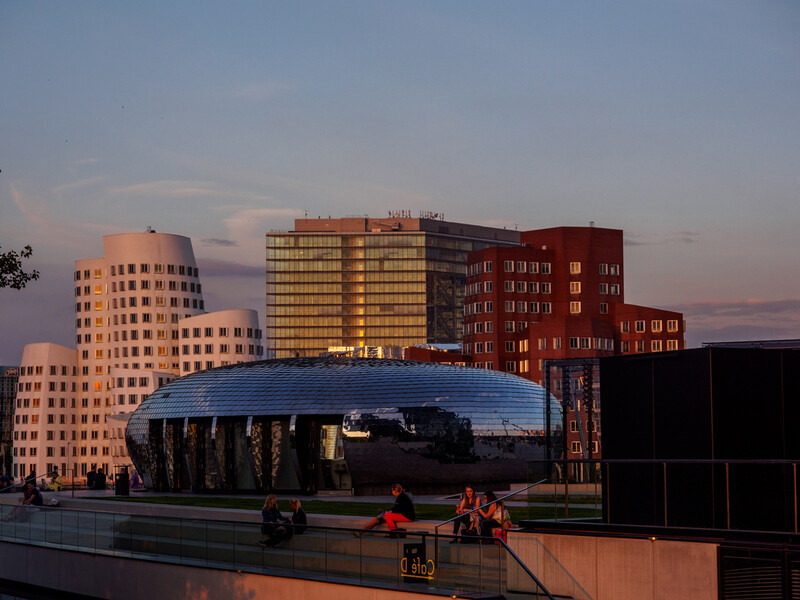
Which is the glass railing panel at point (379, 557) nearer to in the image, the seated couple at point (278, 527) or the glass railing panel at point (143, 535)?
the seated couple at point (278, 527)

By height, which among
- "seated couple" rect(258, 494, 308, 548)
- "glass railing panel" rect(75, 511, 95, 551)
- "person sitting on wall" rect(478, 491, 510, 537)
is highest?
"person sitting on wall" rect(478, 491, 510, 537)

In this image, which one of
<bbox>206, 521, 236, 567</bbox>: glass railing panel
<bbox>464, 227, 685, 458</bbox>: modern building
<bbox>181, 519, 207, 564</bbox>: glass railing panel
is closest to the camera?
<bbox>206, 521, 236, 567</bbox>: glass railing panel

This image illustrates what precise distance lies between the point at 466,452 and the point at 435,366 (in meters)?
6.07

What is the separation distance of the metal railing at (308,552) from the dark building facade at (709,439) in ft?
9.65

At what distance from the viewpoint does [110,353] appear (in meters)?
190

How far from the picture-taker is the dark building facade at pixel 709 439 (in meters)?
20.1

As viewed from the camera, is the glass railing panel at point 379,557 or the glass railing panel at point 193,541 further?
the glass railing panel at point 193,541

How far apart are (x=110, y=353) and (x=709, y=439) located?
578 ft

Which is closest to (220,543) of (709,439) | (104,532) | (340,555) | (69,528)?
(340,555)

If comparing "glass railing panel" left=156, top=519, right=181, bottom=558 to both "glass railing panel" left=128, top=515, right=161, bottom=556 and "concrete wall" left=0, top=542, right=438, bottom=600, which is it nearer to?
"glass railing panel" left=128, top=515, right=161, bottom=556

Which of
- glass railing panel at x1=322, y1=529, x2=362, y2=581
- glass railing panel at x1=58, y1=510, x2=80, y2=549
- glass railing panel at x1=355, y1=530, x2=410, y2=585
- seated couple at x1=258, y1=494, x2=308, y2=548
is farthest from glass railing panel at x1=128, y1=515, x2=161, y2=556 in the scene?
glass railing panel at x1=355, y1=530, x2=410, y2=585

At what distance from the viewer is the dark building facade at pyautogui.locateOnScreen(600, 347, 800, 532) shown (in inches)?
793

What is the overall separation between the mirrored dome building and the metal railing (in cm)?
2241

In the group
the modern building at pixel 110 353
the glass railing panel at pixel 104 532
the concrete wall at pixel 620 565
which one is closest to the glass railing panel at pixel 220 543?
the glass railing panel at pixel 104 532
